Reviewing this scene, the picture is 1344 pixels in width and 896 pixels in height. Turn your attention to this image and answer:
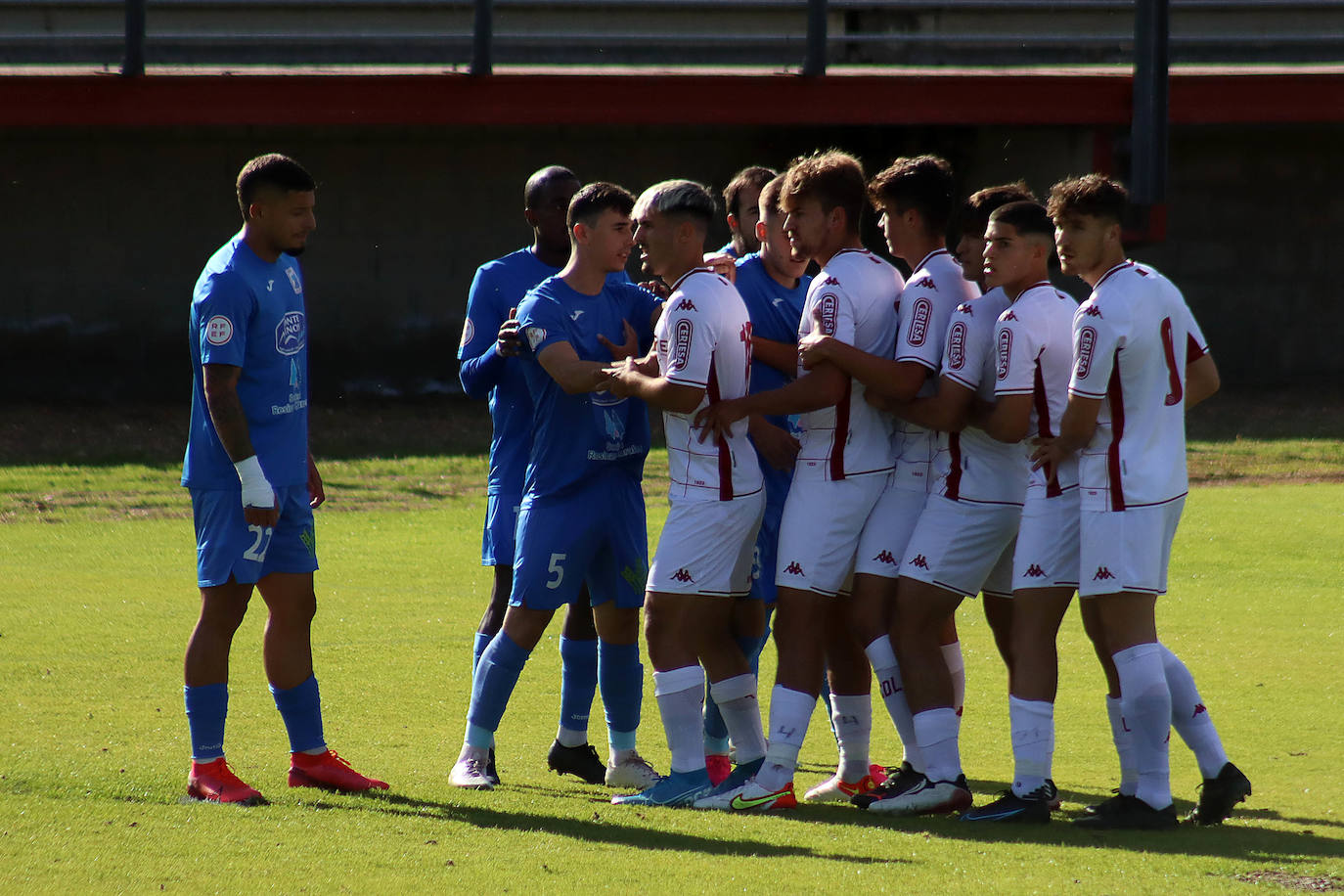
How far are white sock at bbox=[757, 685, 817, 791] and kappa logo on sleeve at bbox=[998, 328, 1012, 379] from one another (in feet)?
3.82

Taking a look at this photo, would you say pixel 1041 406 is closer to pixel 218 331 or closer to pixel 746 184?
pixel 746 184

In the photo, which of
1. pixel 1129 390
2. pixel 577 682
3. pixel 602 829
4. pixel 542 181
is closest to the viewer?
pixel 602 829

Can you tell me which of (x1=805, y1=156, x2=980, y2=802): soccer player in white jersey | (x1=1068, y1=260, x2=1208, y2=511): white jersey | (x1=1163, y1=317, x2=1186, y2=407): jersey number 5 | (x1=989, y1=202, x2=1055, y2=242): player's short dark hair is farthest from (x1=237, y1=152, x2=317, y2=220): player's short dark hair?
(x1=1163, y1=317, x2=1186, y2=407): jersey number 5

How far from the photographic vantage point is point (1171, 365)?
15.3 ft

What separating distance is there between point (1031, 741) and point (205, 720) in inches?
99.2

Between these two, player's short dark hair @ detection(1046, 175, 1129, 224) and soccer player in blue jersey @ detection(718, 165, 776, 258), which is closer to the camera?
player's short dark hair @ detection(1046, 175, 1129, 224)

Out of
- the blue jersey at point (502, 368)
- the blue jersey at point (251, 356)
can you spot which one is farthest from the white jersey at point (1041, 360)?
the blue jersey at point (251, 356)

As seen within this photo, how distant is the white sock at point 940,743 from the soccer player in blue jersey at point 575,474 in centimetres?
105

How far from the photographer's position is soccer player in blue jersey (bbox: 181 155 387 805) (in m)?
4.74

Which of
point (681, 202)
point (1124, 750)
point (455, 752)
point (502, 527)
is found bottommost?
point (455, 752)

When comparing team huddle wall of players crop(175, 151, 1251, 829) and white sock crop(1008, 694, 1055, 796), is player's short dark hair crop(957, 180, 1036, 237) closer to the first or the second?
team huddle wall of players crop(175, 151, 1251, 829)

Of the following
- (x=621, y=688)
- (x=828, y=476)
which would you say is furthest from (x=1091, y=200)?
(x=621, y=688)

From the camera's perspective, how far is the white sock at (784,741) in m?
4.77

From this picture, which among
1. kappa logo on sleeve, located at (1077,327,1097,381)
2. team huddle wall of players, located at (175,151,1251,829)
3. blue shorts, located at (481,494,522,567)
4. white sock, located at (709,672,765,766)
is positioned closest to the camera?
kappa logo on sleeve, located at (1077,327,1097,381)
